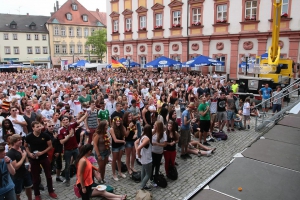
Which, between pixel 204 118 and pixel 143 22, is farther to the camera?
pixel 143 22

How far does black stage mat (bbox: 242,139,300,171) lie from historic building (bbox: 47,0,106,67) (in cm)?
5380

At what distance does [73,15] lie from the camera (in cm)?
5706

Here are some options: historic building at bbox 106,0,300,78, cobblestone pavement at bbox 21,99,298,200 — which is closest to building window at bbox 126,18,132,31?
historic building at bbox 106,0,300,78

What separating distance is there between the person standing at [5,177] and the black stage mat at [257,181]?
3481 millimetres

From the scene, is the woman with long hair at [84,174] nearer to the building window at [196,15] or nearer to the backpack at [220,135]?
the backpack at [220,135]

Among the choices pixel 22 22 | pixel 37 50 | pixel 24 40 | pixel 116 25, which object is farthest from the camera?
pixel 22 22

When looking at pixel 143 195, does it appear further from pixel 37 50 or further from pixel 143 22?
pixel 37 50

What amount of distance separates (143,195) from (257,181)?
2395 millimetres

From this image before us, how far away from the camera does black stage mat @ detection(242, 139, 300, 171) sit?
514 cm

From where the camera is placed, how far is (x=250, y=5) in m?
22.4

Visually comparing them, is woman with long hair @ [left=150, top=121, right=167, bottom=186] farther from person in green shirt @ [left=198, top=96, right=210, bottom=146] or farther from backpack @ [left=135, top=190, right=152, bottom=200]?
person in green shirt @ [left=198, top=96, right=210, bottom=146]

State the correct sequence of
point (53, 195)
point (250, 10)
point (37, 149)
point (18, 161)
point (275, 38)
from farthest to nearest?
point (250, 10) < point (275, 38) < point (53, 195) < point (37, 149) < point (18, 161)

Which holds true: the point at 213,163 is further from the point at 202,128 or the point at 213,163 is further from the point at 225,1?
the point at 225,1

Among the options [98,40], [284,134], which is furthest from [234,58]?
[98,40]
